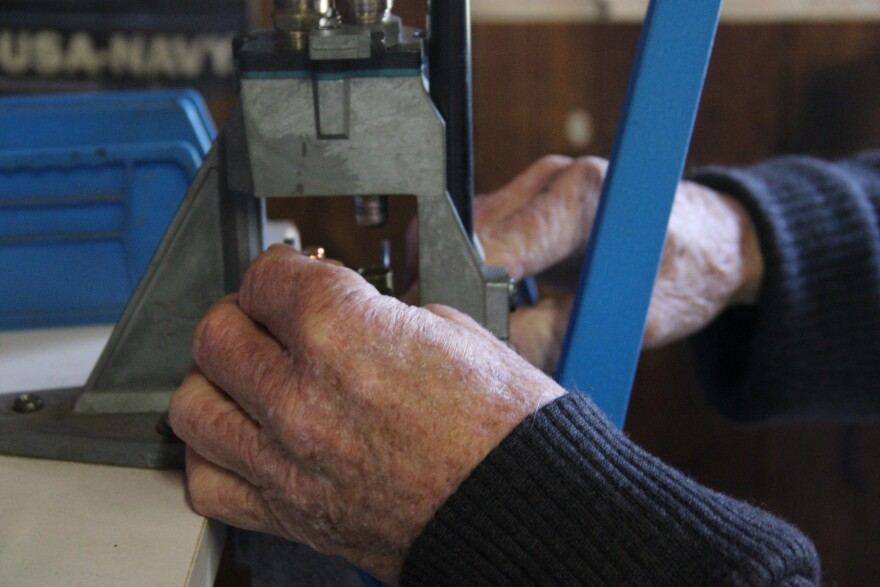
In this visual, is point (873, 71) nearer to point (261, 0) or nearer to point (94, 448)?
point (261, 0)

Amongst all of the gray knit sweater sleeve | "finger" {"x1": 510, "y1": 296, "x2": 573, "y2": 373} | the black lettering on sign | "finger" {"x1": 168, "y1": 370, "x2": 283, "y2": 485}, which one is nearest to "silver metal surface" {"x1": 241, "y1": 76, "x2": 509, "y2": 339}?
"finger" {"x1": 168, "y1": 370, "x2": 283, "y2": 485}

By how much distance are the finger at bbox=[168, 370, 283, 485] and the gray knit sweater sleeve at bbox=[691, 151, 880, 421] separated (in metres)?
0.60

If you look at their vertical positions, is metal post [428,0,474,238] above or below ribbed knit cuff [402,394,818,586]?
above

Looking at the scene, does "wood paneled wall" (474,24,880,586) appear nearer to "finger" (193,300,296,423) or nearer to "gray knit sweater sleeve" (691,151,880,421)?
"gray knit sweater sleeve" (691,151,880,421)

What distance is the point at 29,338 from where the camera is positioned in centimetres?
85

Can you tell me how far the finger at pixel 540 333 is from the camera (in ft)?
2.63

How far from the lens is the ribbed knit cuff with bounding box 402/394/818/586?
467 millimetres

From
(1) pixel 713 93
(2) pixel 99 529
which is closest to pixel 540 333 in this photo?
(2) pixel 99 529

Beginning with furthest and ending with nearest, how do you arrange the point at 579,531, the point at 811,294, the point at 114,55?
1. the point at 114,55
2. the point at 811,294
3. the point at 579,531

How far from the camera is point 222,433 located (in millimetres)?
521

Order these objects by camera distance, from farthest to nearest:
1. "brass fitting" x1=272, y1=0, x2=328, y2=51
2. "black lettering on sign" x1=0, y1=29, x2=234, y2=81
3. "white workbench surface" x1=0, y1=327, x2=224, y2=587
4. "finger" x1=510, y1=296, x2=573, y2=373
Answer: "black lettering on sign" x1=0, y1=29, x2=234, y2=81
"finger" x1=510, y1=296, x2=573, y2=373
"brass fitting" x1=272, y1=0, x2=328, y2=51
"white workbench surface" x1=0, y1=327, x2=224, y2=587

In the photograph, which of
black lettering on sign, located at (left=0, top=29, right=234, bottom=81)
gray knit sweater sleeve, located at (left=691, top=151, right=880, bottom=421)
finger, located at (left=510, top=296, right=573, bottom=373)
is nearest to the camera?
finger, located at (left=510, top=296, right=573, bottom=373)

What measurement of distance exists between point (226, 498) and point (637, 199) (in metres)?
0.33

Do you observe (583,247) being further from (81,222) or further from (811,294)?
(81,222)
